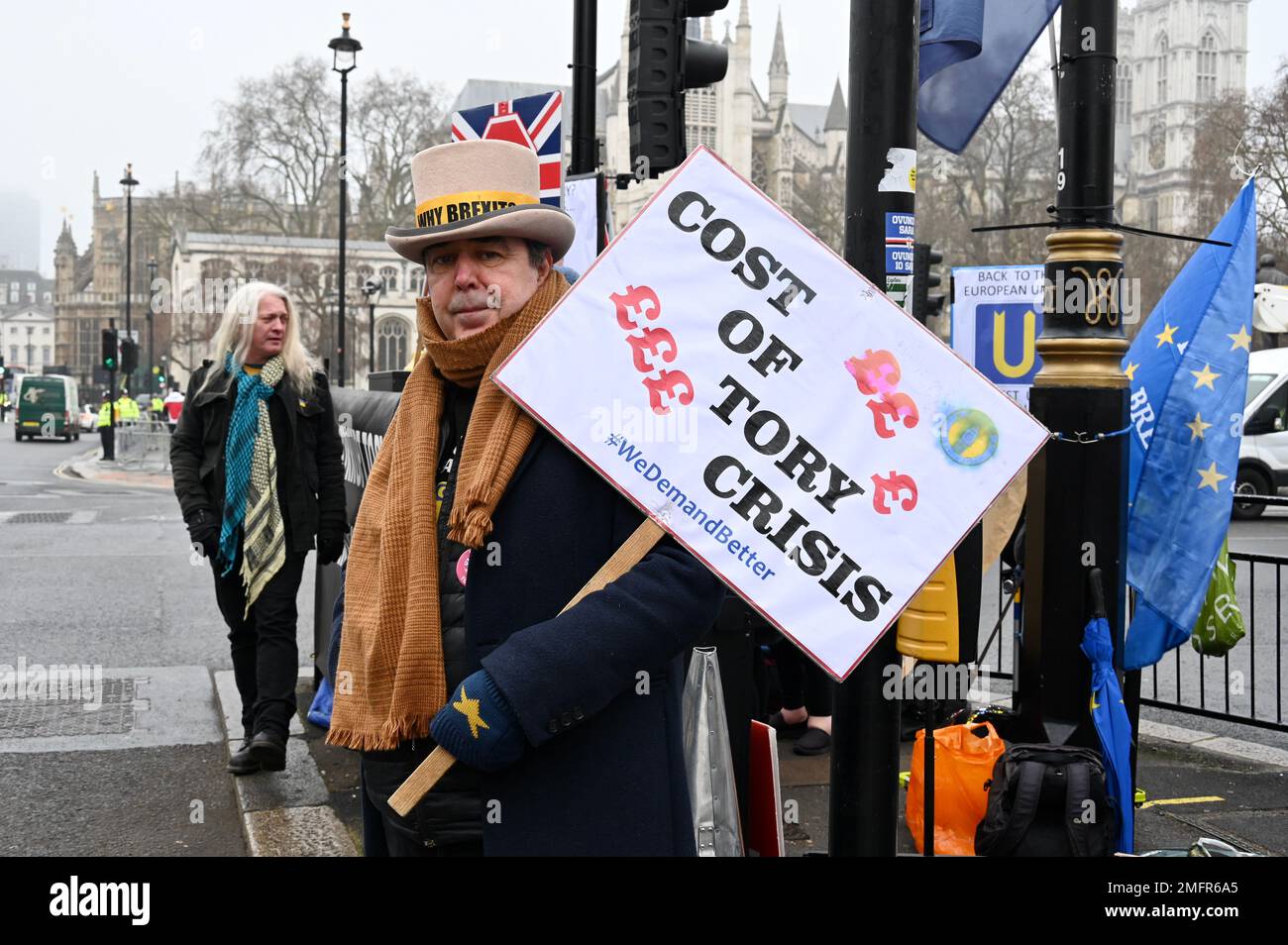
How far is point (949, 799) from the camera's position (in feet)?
14.9

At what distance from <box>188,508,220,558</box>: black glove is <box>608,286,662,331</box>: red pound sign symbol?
11.0 ft

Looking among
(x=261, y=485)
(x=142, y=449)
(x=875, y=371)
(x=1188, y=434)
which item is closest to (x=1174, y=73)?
(x=142, y=449)

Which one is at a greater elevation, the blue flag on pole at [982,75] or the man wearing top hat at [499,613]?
the blue flag on pole at [982,75]

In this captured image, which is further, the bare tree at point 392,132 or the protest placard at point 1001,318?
the bare tree at point 392,132

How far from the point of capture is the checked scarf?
17.8ft

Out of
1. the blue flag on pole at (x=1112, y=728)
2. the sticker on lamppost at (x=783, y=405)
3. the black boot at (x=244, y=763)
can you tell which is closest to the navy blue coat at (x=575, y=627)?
the sticker on lamppost at (x=783, y=405)

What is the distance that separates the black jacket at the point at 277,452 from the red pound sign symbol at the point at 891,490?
3495 millimetres

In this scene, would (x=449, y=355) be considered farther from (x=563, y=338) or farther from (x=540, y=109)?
(x=540, y=109)

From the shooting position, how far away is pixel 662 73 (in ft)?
17.2

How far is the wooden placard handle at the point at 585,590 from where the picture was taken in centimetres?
236

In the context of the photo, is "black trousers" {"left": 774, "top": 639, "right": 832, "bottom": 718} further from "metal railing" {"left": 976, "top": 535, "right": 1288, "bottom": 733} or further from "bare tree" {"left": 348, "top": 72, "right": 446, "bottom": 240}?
"bare tree" {"left": 348, "top": 72, "right": 446, "bottom": 240}

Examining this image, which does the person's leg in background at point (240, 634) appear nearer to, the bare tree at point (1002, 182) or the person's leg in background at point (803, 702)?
the person's leg in background at point (803, 702)
